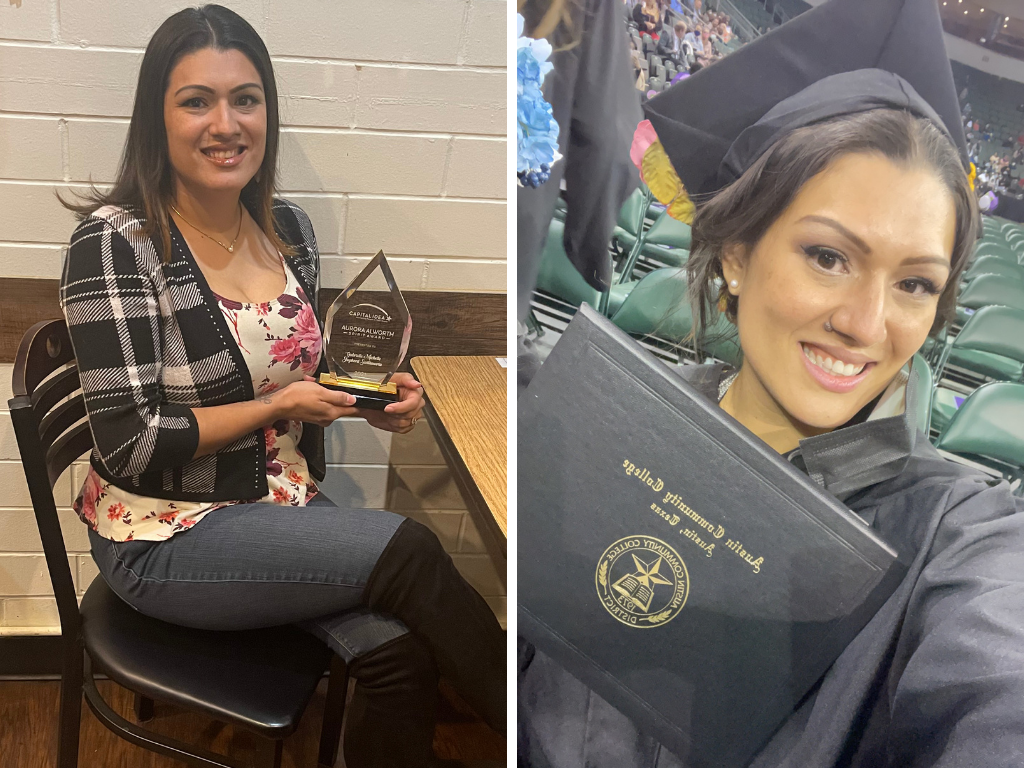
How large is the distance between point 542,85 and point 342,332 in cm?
58

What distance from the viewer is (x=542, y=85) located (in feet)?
1.82

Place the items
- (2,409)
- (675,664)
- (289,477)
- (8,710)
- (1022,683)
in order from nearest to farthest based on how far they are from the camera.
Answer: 1. (1022,683)
2. (675,664)
3. (289,477)
4. (2,409)
5. (8,710)

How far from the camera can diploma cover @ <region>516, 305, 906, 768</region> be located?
1.58 ft

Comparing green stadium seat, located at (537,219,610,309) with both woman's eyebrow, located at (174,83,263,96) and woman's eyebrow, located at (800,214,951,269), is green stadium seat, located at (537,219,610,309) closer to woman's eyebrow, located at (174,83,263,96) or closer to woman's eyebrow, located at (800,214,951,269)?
woman's eyebrow, located at (800,214,951,269)

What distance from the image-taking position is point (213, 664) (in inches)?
40.8

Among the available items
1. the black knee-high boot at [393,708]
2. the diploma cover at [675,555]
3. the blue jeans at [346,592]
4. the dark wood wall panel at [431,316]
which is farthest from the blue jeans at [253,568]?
the diploma cover at [675,555]

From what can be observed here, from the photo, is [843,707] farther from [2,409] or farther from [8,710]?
[8,710]

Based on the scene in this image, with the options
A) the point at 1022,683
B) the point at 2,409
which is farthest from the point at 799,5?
the point at 2,409

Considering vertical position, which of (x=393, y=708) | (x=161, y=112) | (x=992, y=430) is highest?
(x=161, y=112)

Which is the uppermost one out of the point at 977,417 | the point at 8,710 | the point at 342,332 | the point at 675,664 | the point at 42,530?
the point at 977,417

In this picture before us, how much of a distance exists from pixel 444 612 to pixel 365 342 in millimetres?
433

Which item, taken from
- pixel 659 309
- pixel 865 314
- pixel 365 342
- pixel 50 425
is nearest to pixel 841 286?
pixel 865 314

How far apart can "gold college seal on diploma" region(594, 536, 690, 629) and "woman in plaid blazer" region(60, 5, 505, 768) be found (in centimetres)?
55

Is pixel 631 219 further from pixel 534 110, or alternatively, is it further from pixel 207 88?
pixel 207 88
